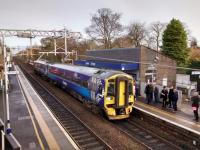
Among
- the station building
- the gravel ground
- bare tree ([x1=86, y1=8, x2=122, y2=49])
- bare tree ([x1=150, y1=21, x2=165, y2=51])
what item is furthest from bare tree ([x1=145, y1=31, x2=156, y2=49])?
the gravel ground

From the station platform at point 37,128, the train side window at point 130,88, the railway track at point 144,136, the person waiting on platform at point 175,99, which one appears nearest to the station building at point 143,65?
the person waiting on platform at point 175,99

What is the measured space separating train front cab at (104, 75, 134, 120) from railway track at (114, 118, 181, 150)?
21.7 inches

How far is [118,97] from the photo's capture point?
47.1ft

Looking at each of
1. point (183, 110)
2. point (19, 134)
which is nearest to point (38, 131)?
point (19, 134)

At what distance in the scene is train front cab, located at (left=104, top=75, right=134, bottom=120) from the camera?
14.2m

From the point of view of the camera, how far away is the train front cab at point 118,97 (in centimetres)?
1423

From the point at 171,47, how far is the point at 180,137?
27.0 metres

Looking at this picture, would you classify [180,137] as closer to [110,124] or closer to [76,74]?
[110,124]

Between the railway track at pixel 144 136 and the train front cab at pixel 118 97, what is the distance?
550mm

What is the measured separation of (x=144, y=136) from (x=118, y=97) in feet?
9.35

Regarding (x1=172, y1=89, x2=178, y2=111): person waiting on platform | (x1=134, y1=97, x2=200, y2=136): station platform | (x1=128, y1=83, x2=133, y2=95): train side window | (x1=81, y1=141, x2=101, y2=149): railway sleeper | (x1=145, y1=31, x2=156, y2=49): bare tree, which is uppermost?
(x1=145, y1=31, x2=156, y2=49): bare tree

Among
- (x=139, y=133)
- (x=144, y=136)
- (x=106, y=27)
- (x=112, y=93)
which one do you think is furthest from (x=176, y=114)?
(x=106, y=27)

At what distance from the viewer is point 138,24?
62625 mm

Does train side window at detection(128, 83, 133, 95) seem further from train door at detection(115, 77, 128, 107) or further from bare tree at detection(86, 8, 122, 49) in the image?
bare tree at detection(86, 8, 122, 49)
